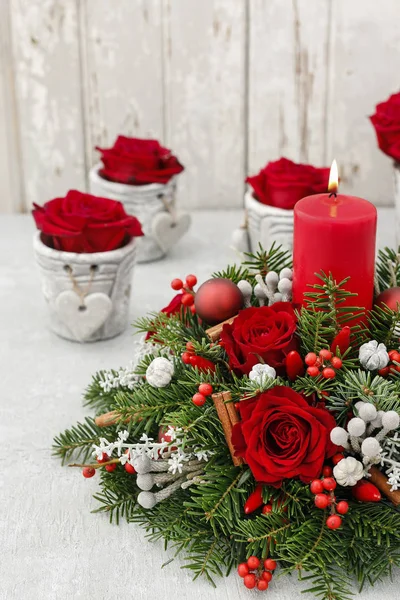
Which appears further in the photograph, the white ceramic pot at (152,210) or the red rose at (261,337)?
the white ceramic pot at (152,210)

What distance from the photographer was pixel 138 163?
1065 mm

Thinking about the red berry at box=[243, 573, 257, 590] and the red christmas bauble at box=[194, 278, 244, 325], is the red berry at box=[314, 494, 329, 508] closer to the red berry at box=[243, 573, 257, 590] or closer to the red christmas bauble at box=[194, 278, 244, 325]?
the red berry at box=[243, 573, 257, 590]

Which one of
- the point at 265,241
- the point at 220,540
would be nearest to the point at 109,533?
the point at 220,540

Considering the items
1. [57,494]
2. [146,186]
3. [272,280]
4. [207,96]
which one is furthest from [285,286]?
[207,96]

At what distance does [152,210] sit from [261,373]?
1.82 feet

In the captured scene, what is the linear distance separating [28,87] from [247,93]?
0.34 metres

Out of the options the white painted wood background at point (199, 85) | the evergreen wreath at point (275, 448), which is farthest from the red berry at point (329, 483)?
the white painted wood background at point (199, 85)

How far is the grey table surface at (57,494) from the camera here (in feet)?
1.77

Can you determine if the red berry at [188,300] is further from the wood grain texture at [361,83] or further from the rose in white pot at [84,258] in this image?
the wood grain texture at [361,83]

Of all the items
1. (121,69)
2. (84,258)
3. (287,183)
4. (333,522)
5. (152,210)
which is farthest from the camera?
(121,69)

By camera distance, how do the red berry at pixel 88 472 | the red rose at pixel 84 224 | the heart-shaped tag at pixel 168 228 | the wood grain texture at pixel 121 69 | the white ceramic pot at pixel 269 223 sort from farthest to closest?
the wood grain texture at pixel 121 69
the heart-shaped tag at pixel 168 228
the white ceramic pot at pixel 269 223
the red rose at pixel 84 224
the red berry at pixel 88 472

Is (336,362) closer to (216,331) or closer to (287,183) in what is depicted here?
(216,331)

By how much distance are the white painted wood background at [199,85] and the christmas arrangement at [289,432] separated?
73cm

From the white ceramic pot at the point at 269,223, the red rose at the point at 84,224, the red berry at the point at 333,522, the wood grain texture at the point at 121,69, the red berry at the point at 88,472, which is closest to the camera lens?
the red berry at the point at 333,522
